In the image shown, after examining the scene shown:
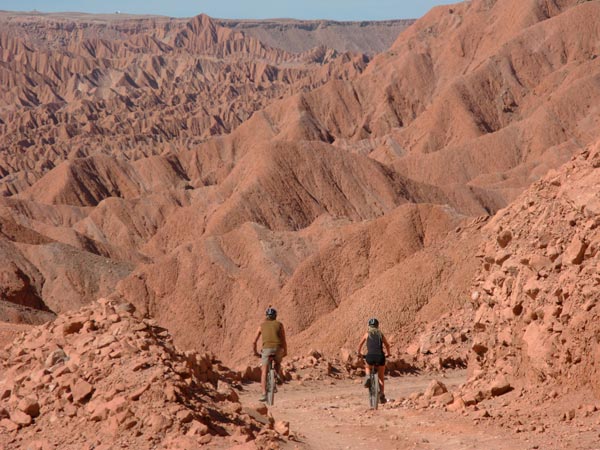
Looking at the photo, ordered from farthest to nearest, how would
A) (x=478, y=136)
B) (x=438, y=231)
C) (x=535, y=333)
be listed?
(x=478, y=136)
(x=438, y=231)
(x=535, y=333)

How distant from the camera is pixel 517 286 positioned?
1257 centimetres

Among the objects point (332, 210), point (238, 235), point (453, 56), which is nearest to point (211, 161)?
point (453, 56)

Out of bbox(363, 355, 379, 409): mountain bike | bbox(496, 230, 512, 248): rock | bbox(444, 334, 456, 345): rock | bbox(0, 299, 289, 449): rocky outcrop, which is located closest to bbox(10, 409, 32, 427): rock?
bbox(0, 299, 289, 449): rocky outcrop

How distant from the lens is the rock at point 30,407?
10.1 metres

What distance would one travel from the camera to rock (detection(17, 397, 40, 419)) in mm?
10148

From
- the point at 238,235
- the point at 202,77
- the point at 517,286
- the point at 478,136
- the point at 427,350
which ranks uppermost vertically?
the point at 202,77

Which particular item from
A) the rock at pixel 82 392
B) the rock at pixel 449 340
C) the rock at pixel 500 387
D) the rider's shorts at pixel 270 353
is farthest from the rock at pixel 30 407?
the rock at pixel 449 340

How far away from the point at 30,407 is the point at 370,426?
4135 mm

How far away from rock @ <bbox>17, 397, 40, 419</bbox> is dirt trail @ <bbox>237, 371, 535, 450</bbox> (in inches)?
109

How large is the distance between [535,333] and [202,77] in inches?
6969

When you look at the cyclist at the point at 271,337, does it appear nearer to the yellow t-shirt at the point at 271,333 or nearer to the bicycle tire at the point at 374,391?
the yellow t-shirt at the point at 271,333

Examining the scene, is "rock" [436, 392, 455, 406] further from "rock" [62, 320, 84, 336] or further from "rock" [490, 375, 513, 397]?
"rock" [62, 320, 84, 336]

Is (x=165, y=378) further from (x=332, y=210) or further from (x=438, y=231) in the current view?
(x=332, y=210)

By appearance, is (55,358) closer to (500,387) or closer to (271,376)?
(271,376)
